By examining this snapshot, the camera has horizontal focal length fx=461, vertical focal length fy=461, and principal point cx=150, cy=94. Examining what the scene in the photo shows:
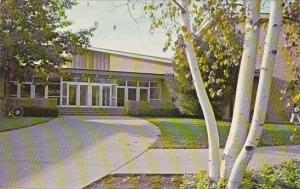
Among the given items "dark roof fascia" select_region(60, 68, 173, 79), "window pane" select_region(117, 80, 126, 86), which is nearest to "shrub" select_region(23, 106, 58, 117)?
"dark roof fascia" select_region(60, 68, 173, 79)

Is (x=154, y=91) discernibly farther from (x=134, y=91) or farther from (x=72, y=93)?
(x=72, y=93)

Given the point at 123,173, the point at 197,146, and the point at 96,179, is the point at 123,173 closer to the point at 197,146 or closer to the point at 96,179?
the point at 96,179

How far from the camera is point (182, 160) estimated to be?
11.2 m

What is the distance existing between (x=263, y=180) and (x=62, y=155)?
19.5 ft

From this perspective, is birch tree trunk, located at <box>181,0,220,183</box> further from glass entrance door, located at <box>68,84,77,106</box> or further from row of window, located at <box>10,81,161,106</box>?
glass entrance door, located at <box>68,84,77,106</box>

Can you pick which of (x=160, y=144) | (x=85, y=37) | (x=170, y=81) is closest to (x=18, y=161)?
(x=160, y=144)

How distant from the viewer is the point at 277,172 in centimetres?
767

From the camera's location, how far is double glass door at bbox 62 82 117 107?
38.0 metres

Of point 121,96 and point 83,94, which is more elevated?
point 83,94

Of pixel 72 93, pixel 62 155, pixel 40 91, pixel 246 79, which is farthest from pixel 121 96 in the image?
pixel 246 79

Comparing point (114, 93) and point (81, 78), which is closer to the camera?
point (81, 78)

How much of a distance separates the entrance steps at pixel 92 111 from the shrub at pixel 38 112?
4675 mm

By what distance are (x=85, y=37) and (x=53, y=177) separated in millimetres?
21000

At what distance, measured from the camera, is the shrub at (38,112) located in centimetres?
2991
